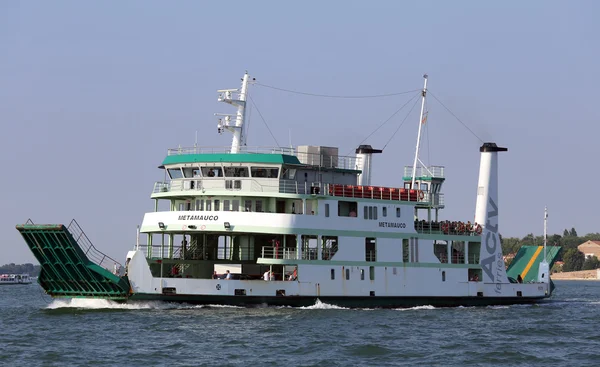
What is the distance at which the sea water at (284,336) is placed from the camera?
31688 mm

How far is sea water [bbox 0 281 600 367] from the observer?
3169 centimetres

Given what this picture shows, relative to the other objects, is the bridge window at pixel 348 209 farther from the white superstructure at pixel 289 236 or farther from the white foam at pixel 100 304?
the white foam at pixel 100 304

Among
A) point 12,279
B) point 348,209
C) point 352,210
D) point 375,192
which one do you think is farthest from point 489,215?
point 12,279

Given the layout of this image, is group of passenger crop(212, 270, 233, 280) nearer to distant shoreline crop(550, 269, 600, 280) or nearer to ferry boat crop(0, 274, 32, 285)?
ferry boat crop(0, 274, 32, 285)

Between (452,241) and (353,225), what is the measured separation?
25.2 feet

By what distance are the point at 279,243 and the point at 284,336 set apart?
1158cm

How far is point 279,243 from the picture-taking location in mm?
47344

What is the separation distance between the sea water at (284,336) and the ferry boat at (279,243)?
3.53ft

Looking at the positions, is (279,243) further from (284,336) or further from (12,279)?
(12,279)

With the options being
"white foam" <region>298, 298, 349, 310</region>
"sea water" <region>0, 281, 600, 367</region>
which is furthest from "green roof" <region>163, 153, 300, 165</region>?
"sea water" <region>0, 281, 600, 367</region>

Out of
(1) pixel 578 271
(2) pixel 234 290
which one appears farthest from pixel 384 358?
(1) pixel 578 271

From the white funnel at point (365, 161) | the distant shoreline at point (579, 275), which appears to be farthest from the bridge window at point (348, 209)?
the distant shoreline at point (579, 275)

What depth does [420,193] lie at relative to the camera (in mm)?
50750

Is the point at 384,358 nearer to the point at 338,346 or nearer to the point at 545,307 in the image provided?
the point at 338,346
